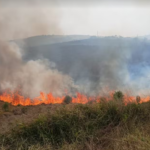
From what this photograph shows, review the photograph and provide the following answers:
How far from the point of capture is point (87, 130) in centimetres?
378

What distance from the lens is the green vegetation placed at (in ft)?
11.0

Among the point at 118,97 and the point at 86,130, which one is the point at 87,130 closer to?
the point at 86,130

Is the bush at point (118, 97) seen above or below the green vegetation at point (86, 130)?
above

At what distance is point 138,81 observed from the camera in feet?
36.7

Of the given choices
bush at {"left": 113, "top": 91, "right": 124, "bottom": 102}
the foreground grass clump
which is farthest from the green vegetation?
bush at {"left": 113, "top": 91, "right": 124, "bottom": 102}

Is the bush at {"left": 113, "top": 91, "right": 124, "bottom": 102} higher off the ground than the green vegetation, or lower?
higher

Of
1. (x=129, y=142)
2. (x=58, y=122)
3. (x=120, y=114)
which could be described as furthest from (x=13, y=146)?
(x=120, y=114)

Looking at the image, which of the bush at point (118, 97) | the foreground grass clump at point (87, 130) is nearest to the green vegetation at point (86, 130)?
the foreground grass clump at point (87, 130)

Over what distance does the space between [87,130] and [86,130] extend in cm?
2

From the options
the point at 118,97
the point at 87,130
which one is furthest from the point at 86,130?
the point at 118,97

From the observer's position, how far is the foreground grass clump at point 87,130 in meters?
3.38

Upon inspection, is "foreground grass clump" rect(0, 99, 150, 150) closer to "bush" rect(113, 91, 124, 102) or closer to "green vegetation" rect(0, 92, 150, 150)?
"green vegetation" rect(0, 92, 150, 150)

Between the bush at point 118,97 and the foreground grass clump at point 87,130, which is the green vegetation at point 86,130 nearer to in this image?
the foreground grass clump at point 87,130

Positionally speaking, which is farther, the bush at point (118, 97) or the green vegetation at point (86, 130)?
the bush at point (118, 97)
